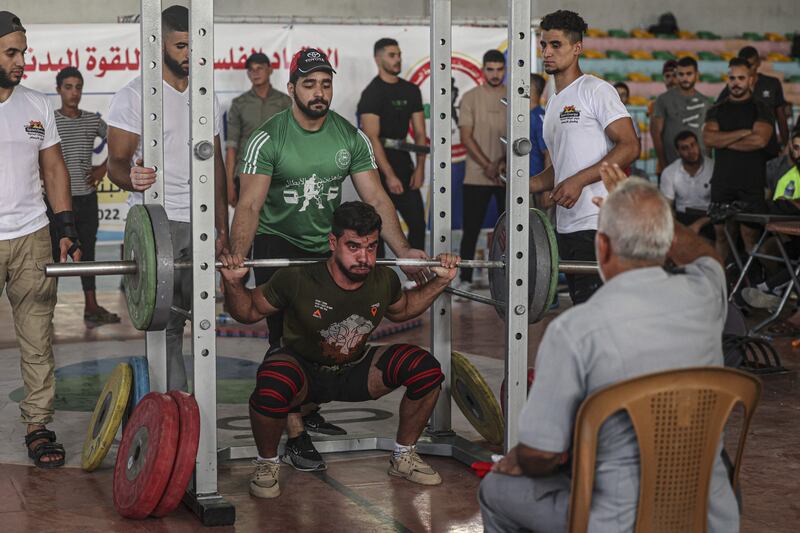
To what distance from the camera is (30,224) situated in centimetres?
438

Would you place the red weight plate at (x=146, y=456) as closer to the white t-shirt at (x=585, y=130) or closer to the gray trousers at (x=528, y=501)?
the gray trousers at (x=528, y=501)

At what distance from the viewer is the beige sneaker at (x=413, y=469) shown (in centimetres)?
411

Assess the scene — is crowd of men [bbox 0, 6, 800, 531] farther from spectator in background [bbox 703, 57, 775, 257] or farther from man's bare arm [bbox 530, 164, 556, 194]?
spectator in background [bbox 703, 57, 775, 257]

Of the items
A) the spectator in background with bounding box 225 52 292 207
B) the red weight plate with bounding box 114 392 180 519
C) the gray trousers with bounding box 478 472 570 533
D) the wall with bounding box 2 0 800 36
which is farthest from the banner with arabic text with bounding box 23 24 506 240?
the gray trousers with bounding box 478 472 570 533

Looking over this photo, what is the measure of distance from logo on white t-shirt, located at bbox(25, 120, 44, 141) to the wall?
6.26 m

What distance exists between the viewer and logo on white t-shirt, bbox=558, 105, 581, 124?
4.42m

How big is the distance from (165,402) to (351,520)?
0.70 metres

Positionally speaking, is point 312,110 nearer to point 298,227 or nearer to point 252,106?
point 298,227

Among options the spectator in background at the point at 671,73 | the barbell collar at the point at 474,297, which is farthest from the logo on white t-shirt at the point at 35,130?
Answer: the spectator in background at the point at 671,73

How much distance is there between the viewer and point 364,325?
13.4 feet

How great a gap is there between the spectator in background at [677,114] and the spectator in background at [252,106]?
3096 millimetres

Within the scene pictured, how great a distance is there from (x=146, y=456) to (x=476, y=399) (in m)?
1.49

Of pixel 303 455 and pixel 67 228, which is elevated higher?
pixel 67 228

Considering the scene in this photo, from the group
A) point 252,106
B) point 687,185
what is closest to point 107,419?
point 252,106
